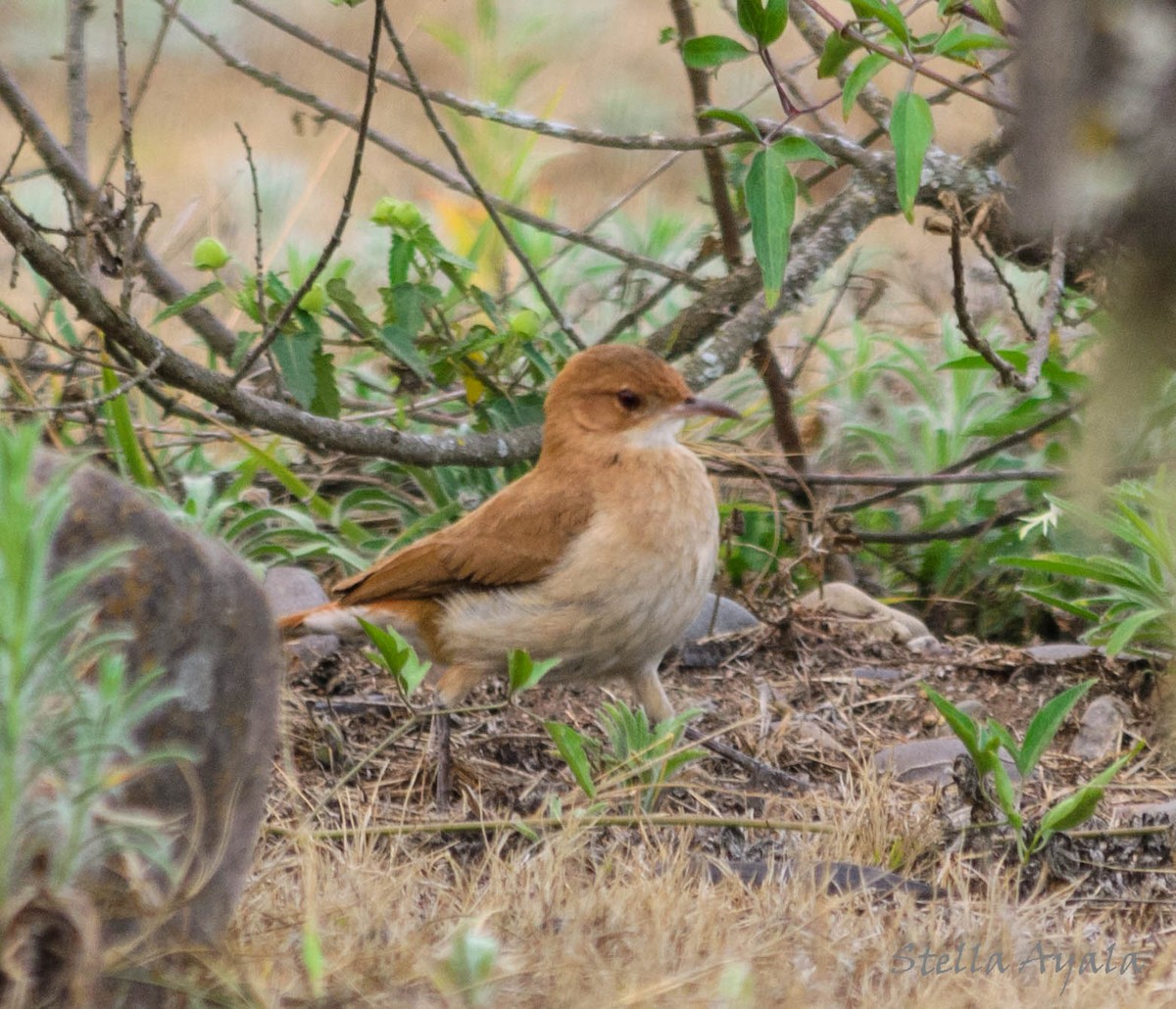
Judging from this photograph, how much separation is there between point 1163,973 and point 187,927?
5.21 ft

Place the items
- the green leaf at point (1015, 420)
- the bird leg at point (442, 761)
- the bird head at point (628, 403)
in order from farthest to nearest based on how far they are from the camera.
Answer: the green leaf at point (1015, 420), the bird head at point (628, 403), the bird leg at point (442, 761)

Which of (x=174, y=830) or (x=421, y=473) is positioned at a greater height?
(x=421, y=473)

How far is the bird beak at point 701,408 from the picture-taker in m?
4.73

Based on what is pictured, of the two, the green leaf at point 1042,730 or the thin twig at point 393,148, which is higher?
the thin twig at point 393,148

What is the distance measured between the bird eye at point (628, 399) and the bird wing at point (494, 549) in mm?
288

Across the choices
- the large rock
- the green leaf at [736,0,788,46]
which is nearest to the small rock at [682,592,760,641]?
the green leaf at [736,0,788,46]

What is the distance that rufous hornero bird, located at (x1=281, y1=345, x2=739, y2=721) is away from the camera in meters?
4.35

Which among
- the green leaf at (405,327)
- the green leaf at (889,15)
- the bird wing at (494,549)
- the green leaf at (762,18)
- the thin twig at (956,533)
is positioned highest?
the green leaf at (762,18)

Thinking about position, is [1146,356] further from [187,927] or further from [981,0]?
[981,0]

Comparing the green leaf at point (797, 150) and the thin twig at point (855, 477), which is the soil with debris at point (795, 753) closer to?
the thin twig at point (855, 477)

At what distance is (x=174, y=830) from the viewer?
7.79 feet

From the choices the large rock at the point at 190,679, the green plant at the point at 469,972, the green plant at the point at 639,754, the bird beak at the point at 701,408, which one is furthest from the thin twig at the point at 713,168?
the green plant at the point at 469,972

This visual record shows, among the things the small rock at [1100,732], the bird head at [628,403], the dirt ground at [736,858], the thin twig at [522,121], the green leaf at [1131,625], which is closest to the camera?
the dirt ground at [736,858]

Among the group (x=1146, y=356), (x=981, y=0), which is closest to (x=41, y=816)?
(x=1146, y=356)
